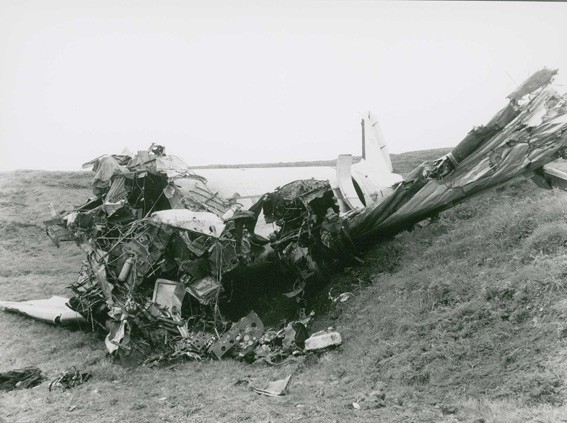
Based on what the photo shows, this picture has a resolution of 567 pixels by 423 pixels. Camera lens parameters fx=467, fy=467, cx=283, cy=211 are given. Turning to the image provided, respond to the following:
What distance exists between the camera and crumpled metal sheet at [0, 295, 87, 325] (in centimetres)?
1059

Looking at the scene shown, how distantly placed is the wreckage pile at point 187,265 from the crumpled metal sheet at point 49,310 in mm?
581

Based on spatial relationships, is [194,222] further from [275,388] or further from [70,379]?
[275,388]

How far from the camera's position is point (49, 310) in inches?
439

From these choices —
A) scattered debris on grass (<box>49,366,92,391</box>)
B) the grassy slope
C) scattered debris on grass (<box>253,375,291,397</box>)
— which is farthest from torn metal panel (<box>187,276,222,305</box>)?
scattered debris on grass (<box>253,375,291,397</box>)

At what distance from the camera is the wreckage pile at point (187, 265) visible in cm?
852

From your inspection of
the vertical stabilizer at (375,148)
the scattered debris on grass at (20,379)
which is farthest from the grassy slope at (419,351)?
the vertical stabilizer at (375,148)

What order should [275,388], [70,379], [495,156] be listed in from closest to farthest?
1. [275,388]
2. [70,379]
3. [495,156]

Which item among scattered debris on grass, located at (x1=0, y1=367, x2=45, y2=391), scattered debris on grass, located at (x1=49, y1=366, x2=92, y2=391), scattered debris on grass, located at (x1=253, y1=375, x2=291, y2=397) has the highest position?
scattered debris on grass, located at (x1=0, y1=367, x2=45, y2=391)

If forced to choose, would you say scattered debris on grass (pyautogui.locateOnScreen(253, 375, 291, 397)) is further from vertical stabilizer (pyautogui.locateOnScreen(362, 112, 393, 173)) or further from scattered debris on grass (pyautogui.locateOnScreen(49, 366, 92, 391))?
vertical stabilizer (pyautogui.locateOnScreen(362, 112, 393, 173))

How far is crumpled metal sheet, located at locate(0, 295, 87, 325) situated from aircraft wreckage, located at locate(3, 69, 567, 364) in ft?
0.16

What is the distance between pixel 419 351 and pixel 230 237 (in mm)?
4593

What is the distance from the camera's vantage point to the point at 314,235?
9938 millimetres

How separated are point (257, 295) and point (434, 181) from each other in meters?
4.70

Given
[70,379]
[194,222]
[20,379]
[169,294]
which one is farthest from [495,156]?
[20,379]
